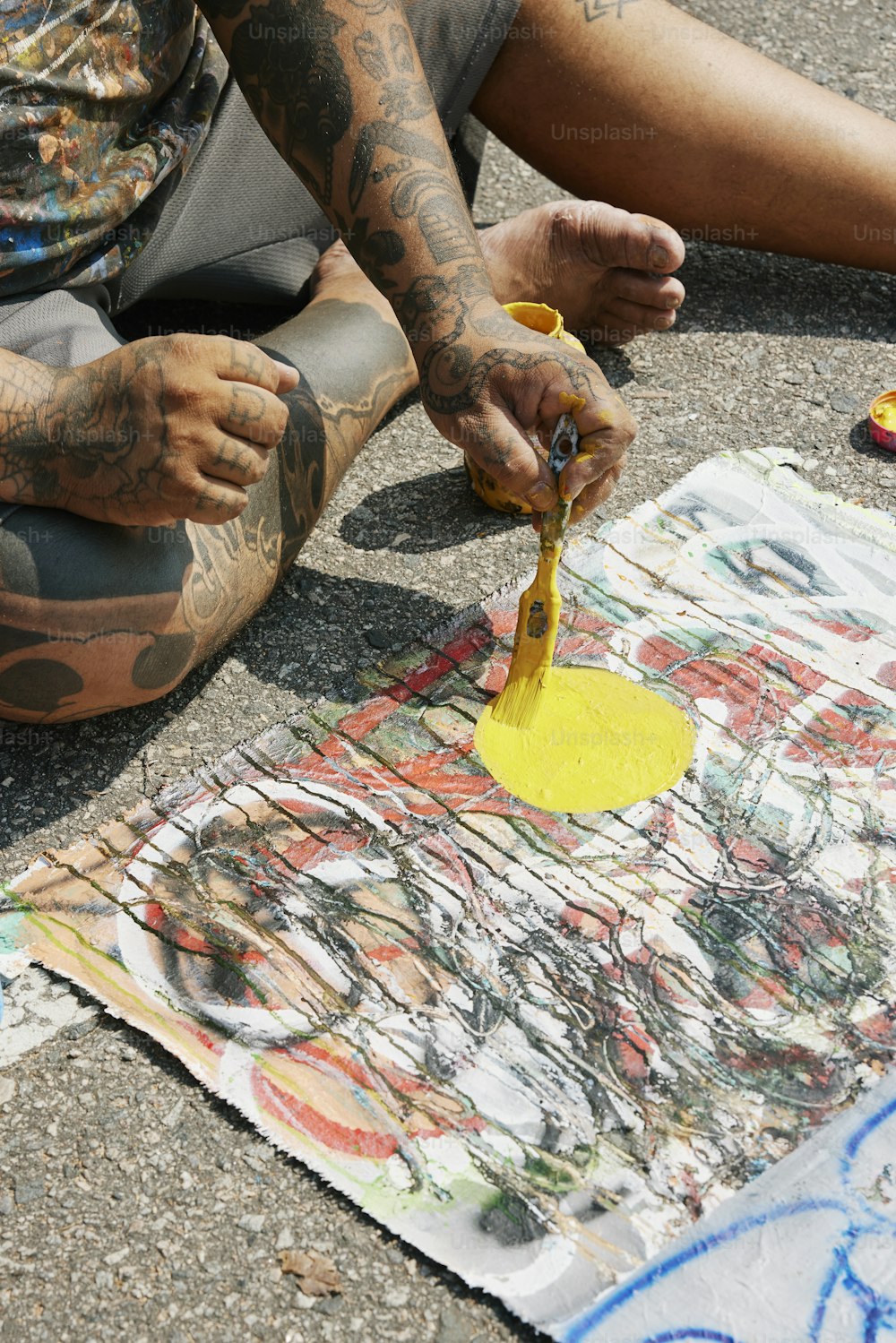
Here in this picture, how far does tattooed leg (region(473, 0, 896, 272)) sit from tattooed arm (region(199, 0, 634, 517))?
1.70 ft

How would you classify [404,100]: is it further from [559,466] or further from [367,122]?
[559,466]

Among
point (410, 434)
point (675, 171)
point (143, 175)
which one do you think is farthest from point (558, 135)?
point (143, 175)

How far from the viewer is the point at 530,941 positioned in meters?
1.20

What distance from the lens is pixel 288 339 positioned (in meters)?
1.75

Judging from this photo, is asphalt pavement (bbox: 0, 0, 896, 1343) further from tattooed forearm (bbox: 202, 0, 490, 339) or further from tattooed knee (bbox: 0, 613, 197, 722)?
tattooed forearm (bbox: 202, 0, 490, 339)

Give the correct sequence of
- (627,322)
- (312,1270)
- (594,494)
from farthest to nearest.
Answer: (627,322) → (594,494) → (312,1270)

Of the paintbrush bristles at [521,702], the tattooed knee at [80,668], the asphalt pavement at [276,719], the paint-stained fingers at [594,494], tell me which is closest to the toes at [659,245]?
the asphalt pavement at [276,719]

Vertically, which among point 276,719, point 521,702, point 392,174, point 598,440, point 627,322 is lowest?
point 276,719

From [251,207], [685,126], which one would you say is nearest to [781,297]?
[685,126]

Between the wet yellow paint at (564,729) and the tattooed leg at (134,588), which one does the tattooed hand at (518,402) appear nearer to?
the wet yellow paint at (564,729)

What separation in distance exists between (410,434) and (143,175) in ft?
1.77

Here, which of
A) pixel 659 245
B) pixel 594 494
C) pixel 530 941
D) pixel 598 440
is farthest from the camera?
pixel 659 245

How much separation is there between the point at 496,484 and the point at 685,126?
72cm

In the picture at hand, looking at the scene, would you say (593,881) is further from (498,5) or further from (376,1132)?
(498,5)
